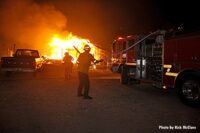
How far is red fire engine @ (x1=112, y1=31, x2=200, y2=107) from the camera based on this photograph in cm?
758

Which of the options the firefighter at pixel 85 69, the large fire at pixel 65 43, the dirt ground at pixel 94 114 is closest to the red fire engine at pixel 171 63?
the dirt ground at pixel 94 114

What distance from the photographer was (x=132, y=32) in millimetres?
34844

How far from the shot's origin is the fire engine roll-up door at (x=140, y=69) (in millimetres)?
10737

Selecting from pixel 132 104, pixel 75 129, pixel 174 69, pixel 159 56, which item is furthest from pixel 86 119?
pixel 159 56

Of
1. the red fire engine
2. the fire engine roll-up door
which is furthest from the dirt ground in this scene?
the fire engine roll-up door

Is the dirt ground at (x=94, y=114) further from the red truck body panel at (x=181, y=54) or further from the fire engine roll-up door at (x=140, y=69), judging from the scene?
the fire engine roll-up door at (x=140, y=69)

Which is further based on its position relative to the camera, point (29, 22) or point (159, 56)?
point (29, 22)

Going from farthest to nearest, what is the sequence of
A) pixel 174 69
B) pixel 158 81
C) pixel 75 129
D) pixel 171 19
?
pixel 171 19 < pixel 158 81 < pixel 174 69 < pixel 75 129

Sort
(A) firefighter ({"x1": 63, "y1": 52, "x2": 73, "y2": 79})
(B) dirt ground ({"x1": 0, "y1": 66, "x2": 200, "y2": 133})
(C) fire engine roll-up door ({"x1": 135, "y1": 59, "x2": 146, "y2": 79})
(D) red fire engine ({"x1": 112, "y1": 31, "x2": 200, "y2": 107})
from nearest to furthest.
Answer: (B) dirt ground ({"x1": 0, "y1": 66, "x2": 200, "y2": 133}), (D) red fire engine ({"x1": 112, "y1": 31, "x2": 200, "y2": 107}), (C) fire engine roll-up door ({"x1": 135, "y1": 59, "x2": 146, "y2": 79}), (A) firefighter ({"x1": 63, "y1": 52, "x2": 73, "y2": 79})

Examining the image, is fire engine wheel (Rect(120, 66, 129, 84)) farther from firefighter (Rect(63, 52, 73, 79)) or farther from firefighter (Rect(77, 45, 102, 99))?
firefighter (Rect(77, 45, 102, 99))

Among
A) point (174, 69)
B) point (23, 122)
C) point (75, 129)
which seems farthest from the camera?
point (174, 69)

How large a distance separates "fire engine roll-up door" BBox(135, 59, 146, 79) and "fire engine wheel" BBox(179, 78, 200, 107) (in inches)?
113

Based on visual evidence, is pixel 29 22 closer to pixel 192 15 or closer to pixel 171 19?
pixel 171 19

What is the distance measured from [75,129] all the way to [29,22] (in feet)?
119
